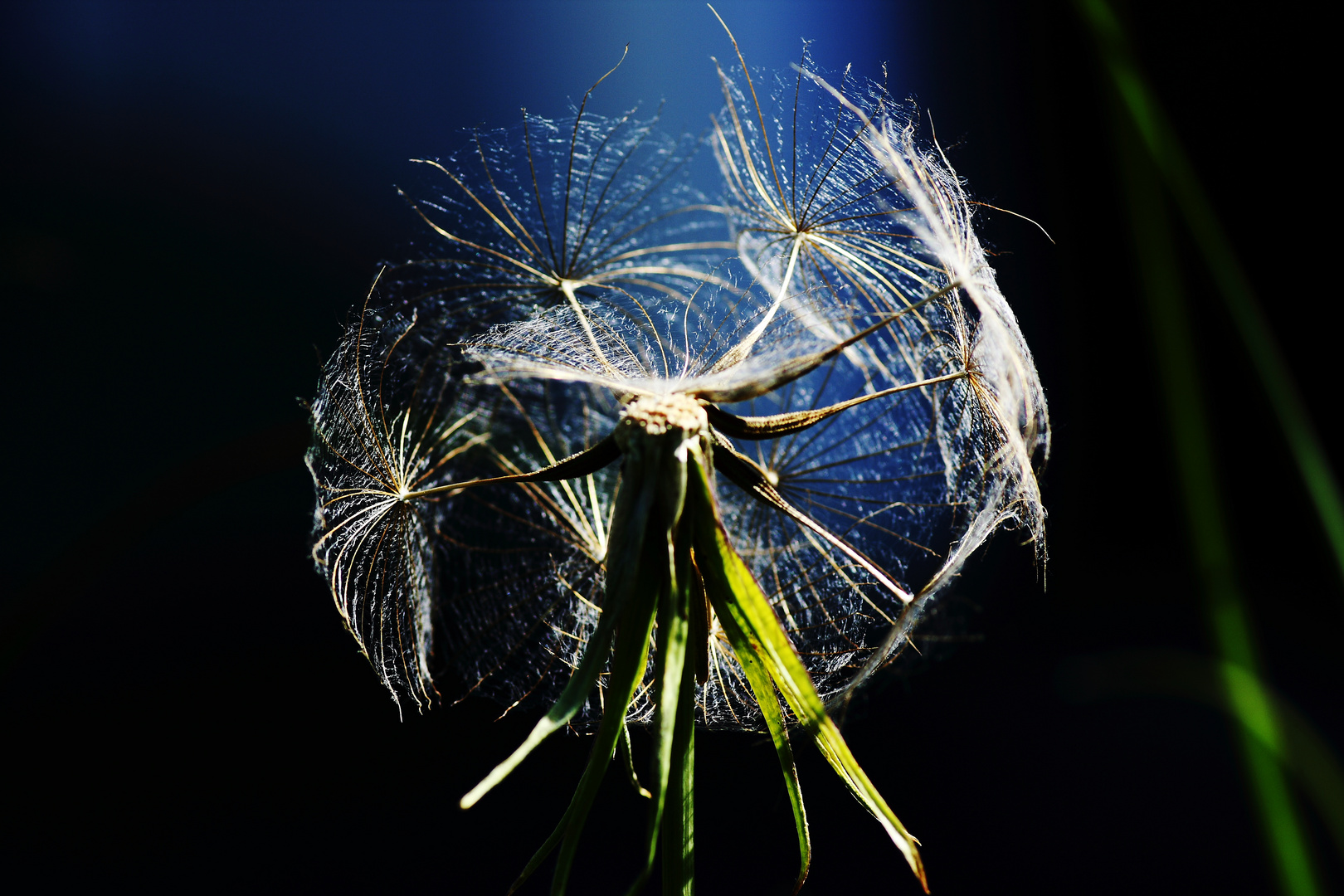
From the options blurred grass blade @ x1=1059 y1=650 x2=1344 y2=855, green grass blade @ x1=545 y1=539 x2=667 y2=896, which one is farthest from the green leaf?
blurred grass blade @ x1=1059 y1=650 x2=1344 y2=855

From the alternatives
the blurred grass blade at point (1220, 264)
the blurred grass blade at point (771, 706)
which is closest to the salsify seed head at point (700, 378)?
the blurred grass blade at point (771, 706)

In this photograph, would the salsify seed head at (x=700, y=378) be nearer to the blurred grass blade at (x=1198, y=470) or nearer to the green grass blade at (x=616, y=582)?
the green grass blade at (x=616, y=582)

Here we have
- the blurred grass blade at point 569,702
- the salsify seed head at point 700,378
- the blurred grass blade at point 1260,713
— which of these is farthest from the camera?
the salsify seed head at point 700,378

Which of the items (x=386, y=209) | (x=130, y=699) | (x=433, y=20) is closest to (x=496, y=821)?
(x=130, y=699)

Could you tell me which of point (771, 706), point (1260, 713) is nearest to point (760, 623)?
point (771, 706)

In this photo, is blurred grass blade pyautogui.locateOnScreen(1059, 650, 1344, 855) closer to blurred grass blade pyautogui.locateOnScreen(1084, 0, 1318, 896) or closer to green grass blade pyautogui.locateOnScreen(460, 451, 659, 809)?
blurred grass blade pyautogui.locateOnScreen(1084, 0, 1318, 896)

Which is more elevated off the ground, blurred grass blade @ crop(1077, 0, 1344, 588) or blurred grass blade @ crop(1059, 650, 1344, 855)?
blurred grass blade @ crop(1077, 0, 1344, 588)
